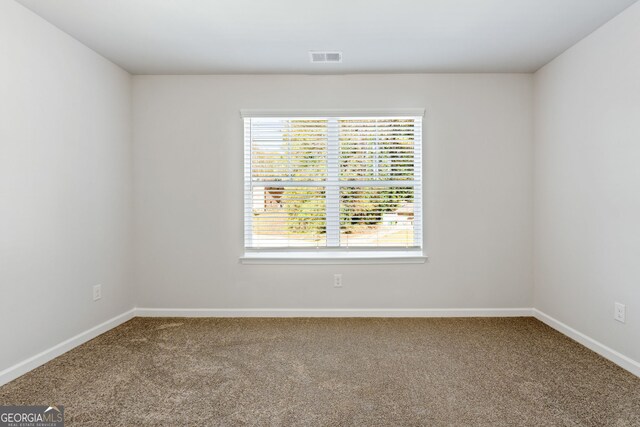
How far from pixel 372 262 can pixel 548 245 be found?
5.84 feet

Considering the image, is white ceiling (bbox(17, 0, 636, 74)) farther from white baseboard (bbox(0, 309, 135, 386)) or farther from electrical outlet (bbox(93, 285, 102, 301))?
white baseboard (bbox(0, 309, 135, 386))

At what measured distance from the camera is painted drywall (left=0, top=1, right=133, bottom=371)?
7.93ft

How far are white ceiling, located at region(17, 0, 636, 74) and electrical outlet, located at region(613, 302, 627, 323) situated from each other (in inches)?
87.4

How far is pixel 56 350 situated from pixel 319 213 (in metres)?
2.62

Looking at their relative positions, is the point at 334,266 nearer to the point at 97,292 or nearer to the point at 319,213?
the point at 319,213

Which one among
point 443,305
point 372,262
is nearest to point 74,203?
point 372,262

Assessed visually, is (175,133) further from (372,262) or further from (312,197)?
(372,262)

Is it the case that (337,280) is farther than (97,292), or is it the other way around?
(337,280)

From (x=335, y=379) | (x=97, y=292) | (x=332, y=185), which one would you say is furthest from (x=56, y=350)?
(x=332, y=185)

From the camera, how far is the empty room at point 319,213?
92.6 inches

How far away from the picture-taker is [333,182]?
3812 mm

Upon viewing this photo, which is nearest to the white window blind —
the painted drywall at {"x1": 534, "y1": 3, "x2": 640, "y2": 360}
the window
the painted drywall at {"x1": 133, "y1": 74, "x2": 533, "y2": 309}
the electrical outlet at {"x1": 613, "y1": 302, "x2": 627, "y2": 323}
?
the window

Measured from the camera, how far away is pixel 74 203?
9.78ft

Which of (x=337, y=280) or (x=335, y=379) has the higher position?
(x=337, y=280)
